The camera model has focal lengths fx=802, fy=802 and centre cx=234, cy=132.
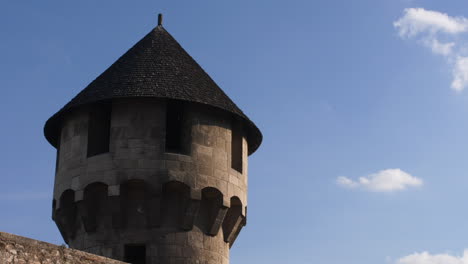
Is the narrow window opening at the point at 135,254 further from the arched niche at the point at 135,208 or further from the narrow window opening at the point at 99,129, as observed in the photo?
the narrow window opening at the point at 99,129

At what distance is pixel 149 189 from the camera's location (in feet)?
52.6

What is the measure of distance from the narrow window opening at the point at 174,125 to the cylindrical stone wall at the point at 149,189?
151mm

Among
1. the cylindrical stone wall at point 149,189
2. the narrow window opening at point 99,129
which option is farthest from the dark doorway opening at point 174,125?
the narrow window opening at point 99,129

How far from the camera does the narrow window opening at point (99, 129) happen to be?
55.2 feet

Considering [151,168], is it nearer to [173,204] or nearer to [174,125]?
[173,204]

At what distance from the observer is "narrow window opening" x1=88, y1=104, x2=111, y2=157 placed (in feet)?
55.2

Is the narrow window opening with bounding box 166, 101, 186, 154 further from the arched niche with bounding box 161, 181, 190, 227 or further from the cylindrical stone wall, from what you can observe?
the arched niche with bounding box 161, 181, 190, 227

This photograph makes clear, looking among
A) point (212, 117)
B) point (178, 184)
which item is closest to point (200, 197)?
point (178, 184)

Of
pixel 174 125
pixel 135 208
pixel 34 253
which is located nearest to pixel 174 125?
pixel 174 125

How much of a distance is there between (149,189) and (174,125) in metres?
1.71

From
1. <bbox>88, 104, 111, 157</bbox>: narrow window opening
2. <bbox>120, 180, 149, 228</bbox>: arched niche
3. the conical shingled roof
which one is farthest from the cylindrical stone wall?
the conical shingled roof

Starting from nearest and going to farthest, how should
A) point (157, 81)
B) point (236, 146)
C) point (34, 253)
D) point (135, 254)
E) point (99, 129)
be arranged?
point (34, 253)
point (135, 254)
point (99, 129)
point (157, 81)
point (236, 146)

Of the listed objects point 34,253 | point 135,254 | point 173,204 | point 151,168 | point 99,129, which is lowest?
point 34,253

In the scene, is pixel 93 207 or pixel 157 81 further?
pixel 157 81
